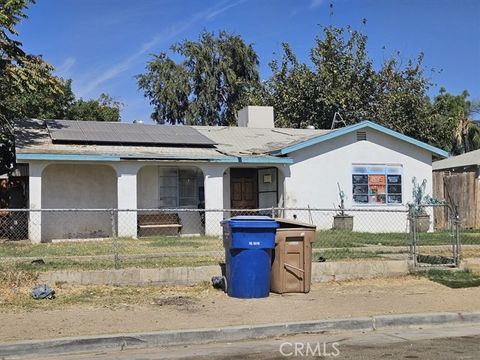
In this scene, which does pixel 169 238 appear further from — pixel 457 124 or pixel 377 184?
pixel 457 124

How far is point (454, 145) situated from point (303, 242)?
30220 millimetres

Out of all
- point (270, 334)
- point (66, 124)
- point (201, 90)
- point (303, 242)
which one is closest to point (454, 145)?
point (201, 90)

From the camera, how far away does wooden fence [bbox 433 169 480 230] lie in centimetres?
2070

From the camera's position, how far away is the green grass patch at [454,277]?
34.8 ft

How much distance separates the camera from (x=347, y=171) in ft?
65.9

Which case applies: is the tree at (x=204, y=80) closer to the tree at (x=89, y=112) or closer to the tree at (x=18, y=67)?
the tree at (x=89, y=112)

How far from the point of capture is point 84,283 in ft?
32.9

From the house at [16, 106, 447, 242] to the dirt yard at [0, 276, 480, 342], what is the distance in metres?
7.70

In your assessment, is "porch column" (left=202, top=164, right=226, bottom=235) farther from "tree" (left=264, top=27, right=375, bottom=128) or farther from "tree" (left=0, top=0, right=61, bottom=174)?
"tree" (left=264, top=27, right=375, bottom=128)

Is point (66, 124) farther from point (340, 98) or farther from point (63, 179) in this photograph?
point (340, 98)

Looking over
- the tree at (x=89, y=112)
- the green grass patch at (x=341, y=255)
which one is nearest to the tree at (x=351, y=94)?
the tree at (x=89, y=112)

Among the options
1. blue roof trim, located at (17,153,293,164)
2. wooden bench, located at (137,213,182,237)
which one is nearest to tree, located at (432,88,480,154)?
blue roof trim, located at (17,153,293,164)

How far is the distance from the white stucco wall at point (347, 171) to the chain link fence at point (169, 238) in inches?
3.0

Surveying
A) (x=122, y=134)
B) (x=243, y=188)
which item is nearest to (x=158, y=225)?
(x=122, y=134)
